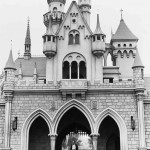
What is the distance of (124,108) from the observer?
1221 inches

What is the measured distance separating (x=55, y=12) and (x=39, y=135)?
25.5 metres

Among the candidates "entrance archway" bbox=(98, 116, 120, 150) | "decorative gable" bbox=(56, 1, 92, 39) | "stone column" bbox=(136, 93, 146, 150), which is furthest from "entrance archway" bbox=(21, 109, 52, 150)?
"decorative gable" bbox=(56, 1, 92, 39)

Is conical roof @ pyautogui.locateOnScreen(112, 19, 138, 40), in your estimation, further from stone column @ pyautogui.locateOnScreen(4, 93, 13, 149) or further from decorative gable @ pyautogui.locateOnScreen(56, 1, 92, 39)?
stone column @ pyautogui.locateOnScreen(4, 93, 13, 149)

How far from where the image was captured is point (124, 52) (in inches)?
2156

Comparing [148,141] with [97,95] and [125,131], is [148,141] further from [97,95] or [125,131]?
[97,95]

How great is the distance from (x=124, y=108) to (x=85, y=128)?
19.5ft

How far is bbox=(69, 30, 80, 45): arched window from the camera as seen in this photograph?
146ft

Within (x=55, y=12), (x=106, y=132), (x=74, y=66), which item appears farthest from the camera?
(x=55, y=12)

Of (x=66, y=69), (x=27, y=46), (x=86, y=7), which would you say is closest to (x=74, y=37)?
(x=66, y=69)

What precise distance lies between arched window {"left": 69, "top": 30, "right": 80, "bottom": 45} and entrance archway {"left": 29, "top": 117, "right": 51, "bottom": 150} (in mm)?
14440

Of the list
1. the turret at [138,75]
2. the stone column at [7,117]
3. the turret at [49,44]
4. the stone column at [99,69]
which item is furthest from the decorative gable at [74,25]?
the stone column at [7,117]

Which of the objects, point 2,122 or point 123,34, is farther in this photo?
point 123,34

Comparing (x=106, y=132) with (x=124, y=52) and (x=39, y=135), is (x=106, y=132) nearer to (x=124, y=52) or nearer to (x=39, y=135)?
(x=39, y=135)

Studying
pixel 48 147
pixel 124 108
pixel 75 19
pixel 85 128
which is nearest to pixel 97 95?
pixel 124 108
